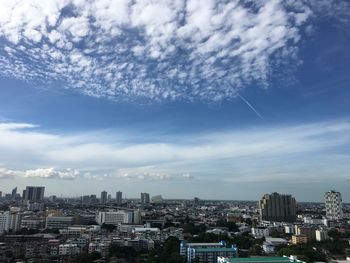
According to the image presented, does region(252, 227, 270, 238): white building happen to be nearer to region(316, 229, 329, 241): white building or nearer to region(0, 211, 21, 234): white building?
region(316, 229, 329, 241): white building

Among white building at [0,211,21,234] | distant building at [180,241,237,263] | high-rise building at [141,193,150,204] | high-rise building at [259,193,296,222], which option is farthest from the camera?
high-rise building at [141,193,150,204]

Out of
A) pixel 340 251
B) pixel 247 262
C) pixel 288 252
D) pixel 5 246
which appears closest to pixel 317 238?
pixel 340 251

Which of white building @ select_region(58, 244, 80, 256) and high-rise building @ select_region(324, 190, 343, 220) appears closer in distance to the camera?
white building @ select_region(58, 244, 80, 256)

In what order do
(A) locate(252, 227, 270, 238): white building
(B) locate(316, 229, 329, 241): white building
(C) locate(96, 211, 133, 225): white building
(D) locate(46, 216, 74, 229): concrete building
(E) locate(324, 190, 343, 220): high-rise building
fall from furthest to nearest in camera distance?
(E) locate(324, 190, 343, 220): high-rise building, (C) locate(96, 211, 133, 225): white building, (D) locate(46, 216, 74, 229): concrete building, (A) locate(252, 227, 270, 238): white building, (B) locate(316, 229, 329, 241): white building

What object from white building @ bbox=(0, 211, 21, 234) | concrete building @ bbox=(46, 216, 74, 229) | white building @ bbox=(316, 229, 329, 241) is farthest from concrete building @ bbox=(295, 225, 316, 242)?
white building @ bbox=(0, 211, 21, 234)

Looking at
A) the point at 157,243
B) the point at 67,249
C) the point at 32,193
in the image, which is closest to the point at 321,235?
the point at 157,243

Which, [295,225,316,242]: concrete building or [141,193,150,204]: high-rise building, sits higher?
[141,193,150,204]: high-rise building
